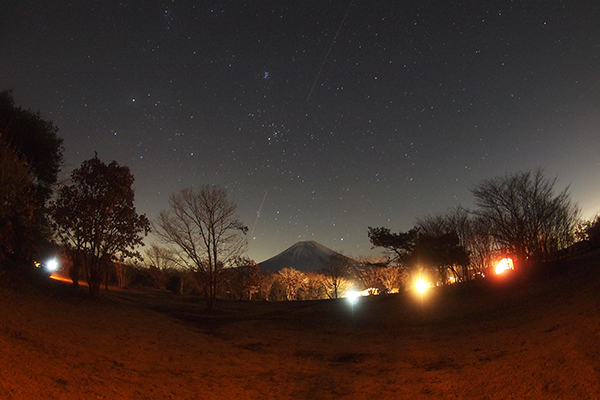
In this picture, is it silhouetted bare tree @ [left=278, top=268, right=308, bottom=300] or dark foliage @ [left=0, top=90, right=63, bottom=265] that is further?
silhouetted bare tree @ [left=278, top=268, right=308, bottom=300]

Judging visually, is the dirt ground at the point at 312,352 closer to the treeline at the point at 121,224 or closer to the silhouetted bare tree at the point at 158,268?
the treeline at the point at 121,224

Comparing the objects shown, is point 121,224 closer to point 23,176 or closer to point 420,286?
point 23,176

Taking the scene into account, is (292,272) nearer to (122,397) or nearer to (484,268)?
(484,268)

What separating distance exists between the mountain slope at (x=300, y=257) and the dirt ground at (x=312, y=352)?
130110 mm

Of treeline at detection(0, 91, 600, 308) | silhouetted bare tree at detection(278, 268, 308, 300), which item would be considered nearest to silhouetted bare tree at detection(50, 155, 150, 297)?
treeline at detection(0, 91, 600, 308)

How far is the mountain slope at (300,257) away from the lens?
145950 mm

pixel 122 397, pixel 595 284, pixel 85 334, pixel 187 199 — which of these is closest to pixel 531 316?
pixel 595 284

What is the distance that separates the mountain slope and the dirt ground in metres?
130

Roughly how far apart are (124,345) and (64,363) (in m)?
2.73

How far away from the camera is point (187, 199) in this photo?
69.0 feet

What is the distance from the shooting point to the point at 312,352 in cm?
1012

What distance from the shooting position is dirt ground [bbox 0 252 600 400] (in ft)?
17.0

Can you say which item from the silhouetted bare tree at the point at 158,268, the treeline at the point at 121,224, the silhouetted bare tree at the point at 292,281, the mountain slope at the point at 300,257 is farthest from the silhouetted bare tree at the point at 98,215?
the mountain slope at the point at 300,257

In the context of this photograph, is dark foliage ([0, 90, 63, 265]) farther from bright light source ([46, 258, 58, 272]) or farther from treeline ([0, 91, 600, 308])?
bright light source ([46, 258, 58, 272])
